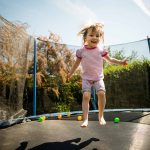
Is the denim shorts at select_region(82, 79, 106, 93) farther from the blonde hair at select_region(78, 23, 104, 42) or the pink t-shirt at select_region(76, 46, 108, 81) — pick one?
the blonde hair at select_region(78, 23, 104, 42)

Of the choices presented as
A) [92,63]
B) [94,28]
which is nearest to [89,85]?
[92,63]

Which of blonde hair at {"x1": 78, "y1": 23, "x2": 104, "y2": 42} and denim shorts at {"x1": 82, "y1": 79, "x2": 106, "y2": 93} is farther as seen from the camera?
blonde hair at {"x1": 78, "y1": 23, "x2": 104, "y2": 42}

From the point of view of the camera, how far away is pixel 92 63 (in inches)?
98.7

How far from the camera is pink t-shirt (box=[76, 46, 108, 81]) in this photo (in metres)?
2.48

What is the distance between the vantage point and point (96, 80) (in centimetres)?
248

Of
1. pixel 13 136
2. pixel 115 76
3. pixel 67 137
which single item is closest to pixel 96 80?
pixel 67 137

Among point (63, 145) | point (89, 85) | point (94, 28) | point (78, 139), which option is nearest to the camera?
point (63, 145)

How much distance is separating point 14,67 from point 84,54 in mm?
1750

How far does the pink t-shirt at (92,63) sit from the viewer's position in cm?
248

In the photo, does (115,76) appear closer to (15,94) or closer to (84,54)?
(15,94)

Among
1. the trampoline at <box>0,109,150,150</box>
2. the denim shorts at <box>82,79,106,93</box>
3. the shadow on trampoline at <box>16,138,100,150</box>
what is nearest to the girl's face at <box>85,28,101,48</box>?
the denim shorts at <box>82,79,106,93</box>

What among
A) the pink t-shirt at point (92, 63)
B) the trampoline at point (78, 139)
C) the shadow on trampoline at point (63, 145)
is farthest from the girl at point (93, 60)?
the shadow on trampoline at point (63, 145)

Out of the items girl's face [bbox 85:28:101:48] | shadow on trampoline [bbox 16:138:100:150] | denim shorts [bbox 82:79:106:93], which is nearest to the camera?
shadow on trampoline [bbox 16:138:100:150]

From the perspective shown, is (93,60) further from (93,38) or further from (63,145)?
(63,145)
